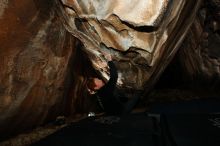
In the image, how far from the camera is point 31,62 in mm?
2340

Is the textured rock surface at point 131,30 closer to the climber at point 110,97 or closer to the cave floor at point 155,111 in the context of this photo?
the climber at point 110,97

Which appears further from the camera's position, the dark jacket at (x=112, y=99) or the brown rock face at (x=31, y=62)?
the dark jacket at (x=112, y=99)

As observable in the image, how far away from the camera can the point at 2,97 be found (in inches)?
86.0

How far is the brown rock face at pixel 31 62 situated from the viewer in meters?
2.14

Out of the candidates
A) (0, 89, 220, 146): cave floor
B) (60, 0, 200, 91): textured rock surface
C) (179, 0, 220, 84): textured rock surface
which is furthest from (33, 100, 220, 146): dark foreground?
(179, 0, 220, 84): textured rock surface

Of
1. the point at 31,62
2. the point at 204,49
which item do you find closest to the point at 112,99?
the point at 31,62

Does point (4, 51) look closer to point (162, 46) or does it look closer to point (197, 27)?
point (162, 46)

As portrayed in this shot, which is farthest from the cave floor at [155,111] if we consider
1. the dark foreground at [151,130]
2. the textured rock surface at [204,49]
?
the textured rock surface at [204,49]

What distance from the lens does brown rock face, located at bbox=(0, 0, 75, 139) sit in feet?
7.02

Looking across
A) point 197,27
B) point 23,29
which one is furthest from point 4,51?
point 197,27

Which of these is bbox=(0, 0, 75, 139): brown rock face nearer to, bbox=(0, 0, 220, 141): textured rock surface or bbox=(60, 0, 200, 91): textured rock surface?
bbox=(0, 0, 220, 141): textured rock surface

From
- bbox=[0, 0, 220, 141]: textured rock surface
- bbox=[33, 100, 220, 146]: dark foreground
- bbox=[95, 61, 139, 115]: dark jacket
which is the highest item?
bbox=[0, 0, 220, 141]: textured rock surface

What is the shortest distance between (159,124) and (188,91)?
1848mm

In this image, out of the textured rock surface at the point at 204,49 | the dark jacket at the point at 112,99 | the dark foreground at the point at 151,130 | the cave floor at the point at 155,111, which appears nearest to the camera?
the dark foreground at the point at 151,130
